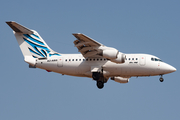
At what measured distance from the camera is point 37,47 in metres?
30.5

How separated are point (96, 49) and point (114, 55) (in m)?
1.75

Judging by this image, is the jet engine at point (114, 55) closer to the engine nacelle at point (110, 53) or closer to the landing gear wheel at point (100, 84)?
the engine nacelle at point (110, 53)

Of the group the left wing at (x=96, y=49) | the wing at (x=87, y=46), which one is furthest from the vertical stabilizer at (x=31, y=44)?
the left wing at (x=96, y=49)

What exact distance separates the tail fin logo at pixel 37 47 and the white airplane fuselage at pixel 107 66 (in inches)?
29.7

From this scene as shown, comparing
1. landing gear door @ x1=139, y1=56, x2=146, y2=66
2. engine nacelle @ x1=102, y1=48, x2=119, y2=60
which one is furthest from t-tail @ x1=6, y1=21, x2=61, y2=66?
landing gear door @ x1=139, y1=56, x2=146, y2=66

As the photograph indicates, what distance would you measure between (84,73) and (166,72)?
6968 millimetres

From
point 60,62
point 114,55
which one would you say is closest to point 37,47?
point 60,62

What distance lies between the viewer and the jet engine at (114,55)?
2647 centimetres

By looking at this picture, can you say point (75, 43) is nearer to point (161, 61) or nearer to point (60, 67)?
point (60, 67)

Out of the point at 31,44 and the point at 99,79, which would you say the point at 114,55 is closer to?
the point at 99,79

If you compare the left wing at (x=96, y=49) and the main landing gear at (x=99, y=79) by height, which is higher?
the left wing at (x=96, y=49)

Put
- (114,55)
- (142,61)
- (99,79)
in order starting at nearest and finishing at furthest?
1. (114,55)
2. (142,61)
3. (99,79)

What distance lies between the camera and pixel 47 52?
30.2m

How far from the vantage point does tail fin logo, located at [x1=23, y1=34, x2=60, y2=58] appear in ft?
98.8
